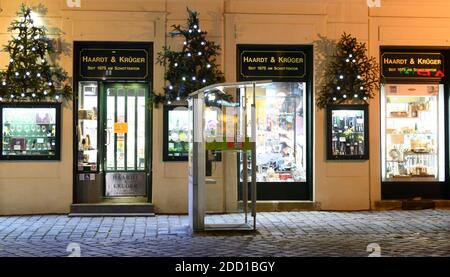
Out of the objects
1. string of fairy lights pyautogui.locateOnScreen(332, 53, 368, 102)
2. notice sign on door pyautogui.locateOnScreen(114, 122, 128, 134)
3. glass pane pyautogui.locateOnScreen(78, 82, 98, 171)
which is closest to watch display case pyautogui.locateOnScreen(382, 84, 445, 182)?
string of fairy lights pyautogui.locateOnScreen(332, 53, 368, 102)

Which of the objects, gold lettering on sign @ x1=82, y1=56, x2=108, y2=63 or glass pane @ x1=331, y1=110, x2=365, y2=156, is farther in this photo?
glass pane @ x1=331, y1=110, x2=365, y2=156

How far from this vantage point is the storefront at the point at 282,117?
13.1 metres

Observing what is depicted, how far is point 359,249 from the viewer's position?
9.20m

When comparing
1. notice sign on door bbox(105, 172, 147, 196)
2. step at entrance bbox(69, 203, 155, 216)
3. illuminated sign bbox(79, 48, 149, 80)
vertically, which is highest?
illuminated sign bbox(79, 48, 149, 80)

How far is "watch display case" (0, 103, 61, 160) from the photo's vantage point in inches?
491

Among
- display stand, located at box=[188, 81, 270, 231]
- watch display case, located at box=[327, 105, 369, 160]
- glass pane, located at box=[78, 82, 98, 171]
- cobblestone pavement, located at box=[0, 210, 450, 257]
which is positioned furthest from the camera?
watch display case, located at box=[327, 105, 369, 160]

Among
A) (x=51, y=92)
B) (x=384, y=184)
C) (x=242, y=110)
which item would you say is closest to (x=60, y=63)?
(x=51, y=92)

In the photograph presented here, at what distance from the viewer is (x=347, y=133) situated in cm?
1309

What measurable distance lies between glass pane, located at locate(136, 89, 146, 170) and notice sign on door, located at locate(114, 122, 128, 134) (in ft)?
0.89

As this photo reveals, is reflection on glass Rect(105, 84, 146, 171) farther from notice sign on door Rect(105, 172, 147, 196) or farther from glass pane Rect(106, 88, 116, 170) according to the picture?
notice sign on door Rect(105, 172, 147, 196)

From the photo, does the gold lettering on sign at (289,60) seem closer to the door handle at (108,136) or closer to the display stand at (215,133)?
the display stand at (215,133)

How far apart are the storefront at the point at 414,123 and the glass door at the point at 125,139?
16.9 ft

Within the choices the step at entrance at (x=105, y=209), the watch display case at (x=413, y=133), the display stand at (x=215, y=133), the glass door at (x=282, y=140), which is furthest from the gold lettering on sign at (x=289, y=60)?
the step at entrance at (x=105, y=209)
